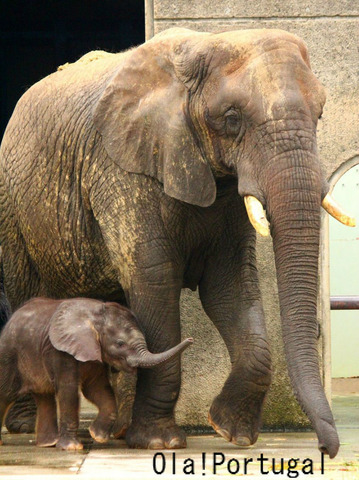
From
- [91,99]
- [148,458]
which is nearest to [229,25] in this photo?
[91,99]

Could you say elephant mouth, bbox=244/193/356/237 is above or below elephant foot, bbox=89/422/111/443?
above

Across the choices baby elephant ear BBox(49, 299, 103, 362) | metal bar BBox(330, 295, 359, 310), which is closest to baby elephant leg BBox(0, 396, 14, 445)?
baby elephant ear BBox(49, 299, 103, 362)

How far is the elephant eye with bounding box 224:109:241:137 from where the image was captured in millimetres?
7910

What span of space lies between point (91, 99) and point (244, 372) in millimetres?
1929

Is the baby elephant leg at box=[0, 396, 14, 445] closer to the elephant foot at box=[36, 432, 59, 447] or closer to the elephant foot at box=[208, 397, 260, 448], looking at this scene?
the elephant foot at box=[36, 432, 59, 447]

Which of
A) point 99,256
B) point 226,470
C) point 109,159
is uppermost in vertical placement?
point 109,159

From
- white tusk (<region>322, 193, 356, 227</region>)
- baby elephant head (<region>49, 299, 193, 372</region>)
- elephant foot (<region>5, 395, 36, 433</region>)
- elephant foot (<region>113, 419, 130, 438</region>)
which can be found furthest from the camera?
elephant foot (<region>5, 395, 36, 433</region>)

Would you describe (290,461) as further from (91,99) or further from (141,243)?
(91,99)

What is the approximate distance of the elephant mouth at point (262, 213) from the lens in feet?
24.8

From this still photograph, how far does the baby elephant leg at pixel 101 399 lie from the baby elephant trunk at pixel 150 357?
0.31m

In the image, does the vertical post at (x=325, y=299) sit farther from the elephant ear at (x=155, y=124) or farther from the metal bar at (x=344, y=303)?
the elephant ear at (x=155, y=124)

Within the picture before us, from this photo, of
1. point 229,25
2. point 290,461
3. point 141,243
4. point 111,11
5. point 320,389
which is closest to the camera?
point 320,389

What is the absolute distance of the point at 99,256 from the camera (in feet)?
29.5

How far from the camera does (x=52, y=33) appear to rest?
1811 centimetres
